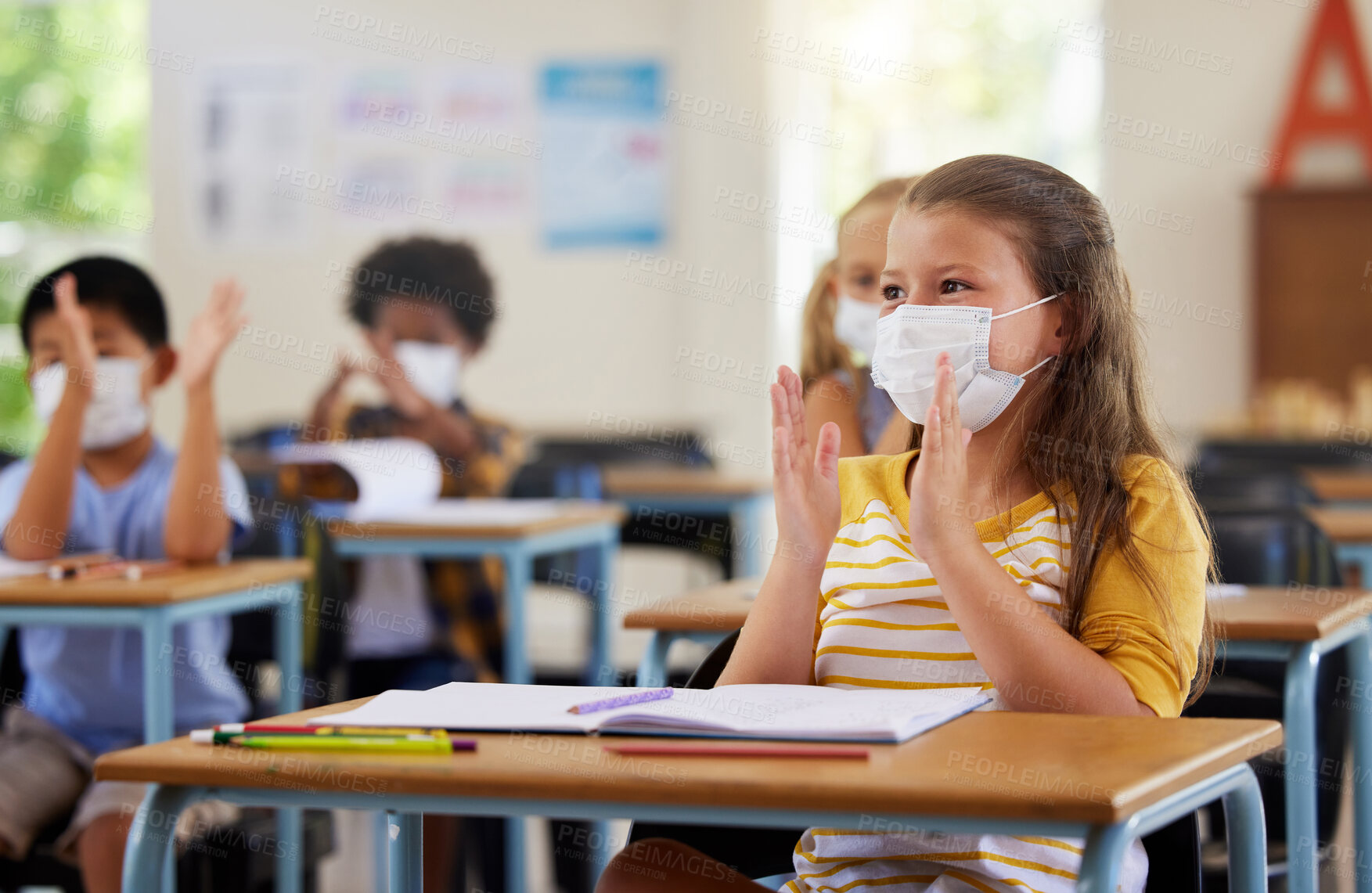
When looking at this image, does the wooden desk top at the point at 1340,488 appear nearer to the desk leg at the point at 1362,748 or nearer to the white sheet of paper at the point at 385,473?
the desk leg at the point at 1362,748

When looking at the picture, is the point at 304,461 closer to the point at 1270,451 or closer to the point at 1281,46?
the point at 1270,451

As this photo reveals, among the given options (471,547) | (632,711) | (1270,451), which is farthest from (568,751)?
(1270,451)

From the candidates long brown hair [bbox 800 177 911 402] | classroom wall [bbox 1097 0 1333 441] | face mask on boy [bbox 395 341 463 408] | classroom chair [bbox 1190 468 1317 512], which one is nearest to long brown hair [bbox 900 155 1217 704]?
long brown hair [bbox 800 177 911 402]

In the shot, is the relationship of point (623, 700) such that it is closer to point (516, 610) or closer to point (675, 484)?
point (516, 610)

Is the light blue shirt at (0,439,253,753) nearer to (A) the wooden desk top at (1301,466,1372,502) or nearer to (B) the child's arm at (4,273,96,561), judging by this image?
(B) the child's arm at (4,273,96,561)

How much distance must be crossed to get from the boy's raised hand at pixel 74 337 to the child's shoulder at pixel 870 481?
1.41 m

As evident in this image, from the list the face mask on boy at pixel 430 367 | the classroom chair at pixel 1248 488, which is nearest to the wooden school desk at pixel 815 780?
the classroom chair at pixel 1248 488

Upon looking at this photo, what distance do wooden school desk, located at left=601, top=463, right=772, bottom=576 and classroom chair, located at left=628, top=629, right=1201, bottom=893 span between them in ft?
7.14

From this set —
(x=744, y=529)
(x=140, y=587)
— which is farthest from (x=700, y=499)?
(x=140, y=587)

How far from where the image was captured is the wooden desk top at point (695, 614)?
1766 mm

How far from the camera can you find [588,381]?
5957mm

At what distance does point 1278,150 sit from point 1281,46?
0.38 metres

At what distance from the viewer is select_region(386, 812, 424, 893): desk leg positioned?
1274mm

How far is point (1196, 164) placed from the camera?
213 inches
